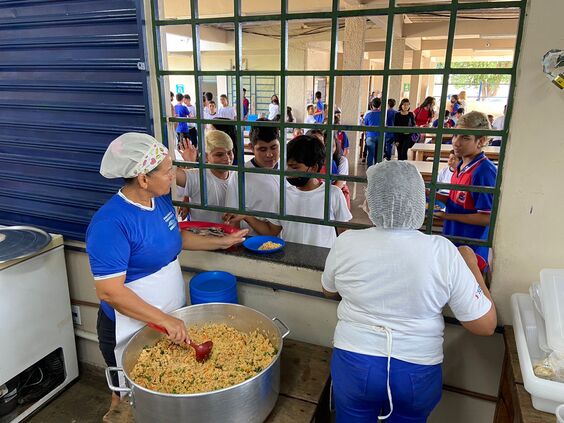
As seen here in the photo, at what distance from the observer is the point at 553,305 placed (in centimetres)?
118

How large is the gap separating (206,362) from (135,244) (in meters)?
0.50

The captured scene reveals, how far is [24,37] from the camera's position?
6.82 feet

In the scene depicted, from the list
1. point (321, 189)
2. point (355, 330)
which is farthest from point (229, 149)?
point (355, 330)

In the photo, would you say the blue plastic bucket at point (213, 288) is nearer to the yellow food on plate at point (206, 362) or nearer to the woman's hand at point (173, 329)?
the yellow food on plate at point (206, 362)

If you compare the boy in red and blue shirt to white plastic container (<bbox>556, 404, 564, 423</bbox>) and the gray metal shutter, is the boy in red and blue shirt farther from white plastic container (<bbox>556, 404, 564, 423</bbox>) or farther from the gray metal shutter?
the gray metal shutter

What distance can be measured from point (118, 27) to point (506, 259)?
72.8 inches

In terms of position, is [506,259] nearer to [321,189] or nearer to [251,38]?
[321,189]

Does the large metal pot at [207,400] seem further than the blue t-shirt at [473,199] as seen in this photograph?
No

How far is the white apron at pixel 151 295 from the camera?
5.21 feet

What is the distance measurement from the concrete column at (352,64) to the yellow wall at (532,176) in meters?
4.21

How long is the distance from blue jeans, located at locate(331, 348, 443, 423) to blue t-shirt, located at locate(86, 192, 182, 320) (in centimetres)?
75

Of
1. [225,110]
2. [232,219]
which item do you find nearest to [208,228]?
[232,219]

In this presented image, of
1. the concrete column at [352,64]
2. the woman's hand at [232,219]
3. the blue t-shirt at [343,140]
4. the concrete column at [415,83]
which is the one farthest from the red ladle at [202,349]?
the concrete column at [415,83]

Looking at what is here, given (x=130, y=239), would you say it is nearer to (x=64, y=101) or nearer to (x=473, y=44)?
(x=64, y=101)
